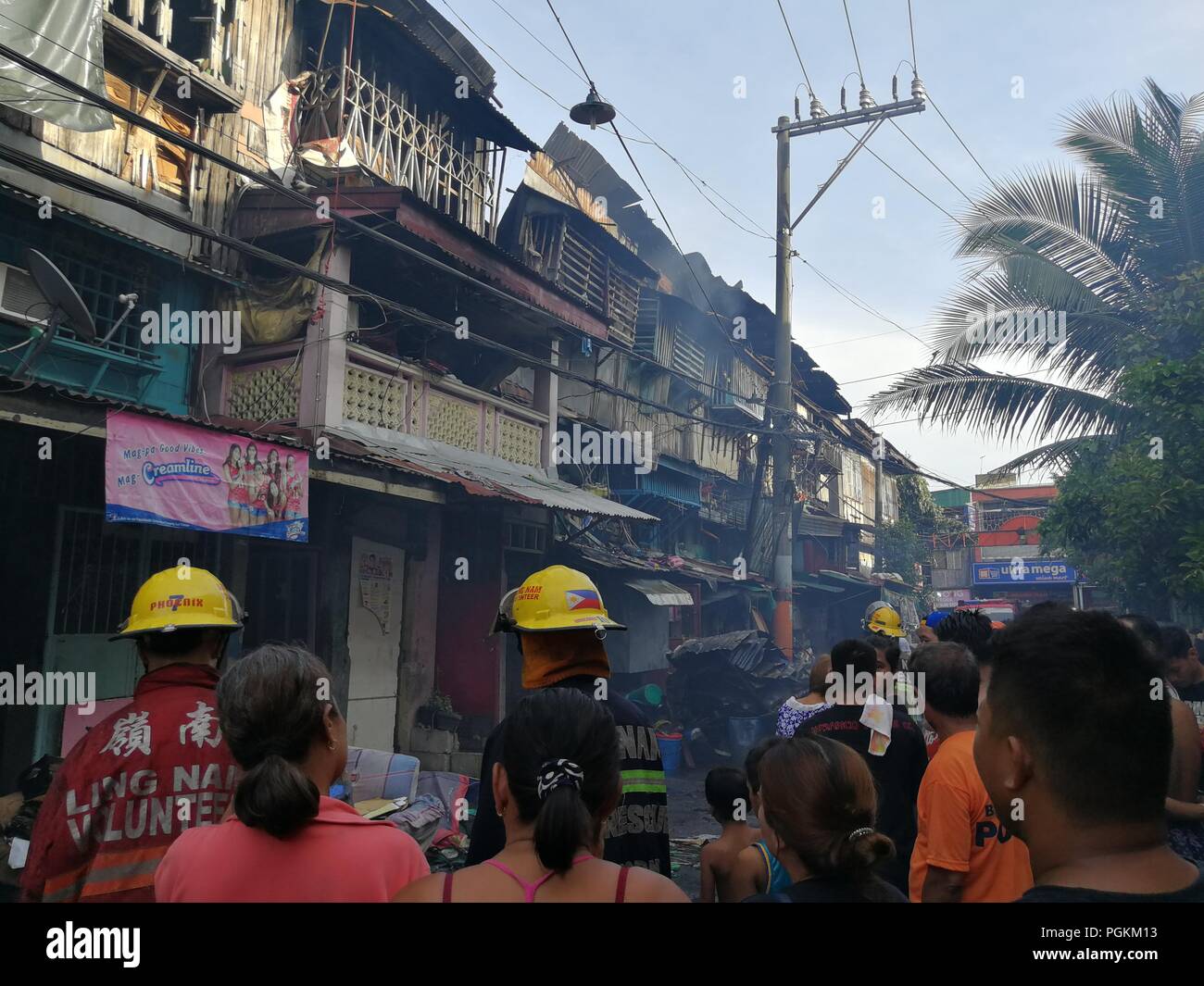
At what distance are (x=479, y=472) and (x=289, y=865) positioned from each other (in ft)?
29.9

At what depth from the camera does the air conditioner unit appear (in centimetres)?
761

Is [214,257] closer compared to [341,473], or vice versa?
[341,473]

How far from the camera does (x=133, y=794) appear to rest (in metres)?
2.48

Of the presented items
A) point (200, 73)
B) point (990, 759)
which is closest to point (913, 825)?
point (990, 759)

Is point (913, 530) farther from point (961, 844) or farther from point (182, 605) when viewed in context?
point (182, 605)

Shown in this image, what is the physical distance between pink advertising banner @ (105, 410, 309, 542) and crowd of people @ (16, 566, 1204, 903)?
4.14 meters

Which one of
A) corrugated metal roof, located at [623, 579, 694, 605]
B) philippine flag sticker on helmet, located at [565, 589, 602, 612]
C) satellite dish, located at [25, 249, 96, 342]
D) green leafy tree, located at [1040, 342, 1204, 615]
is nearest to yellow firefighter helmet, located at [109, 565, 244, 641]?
philippine flag sticker on helmet, located at [565, 589, 602, 612]

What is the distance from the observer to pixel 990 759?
5.24ft

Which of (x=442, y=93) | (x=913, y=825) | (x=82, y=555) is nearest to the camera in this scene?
(x=913, y=825)

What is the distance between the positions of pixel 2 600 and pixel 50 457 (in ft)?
4.11

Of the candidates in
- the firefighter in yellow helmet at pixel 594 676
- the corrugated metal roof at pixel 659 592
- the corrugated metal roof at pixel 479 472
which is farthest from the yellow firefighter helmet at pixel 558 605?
the corrugated metal roof at pixel 659 592

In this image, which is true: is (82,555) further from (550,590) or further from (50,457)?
(550,590)

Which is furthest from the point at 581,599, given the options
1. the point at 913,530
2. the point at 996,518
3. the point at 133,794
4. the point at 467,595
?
the point at 996,518

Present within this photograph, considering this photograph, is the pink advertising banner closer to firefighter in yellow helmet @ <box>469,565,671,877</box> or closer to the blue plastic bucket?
firefighter in yellow helmet @ <box>469,565,671,877</box>
